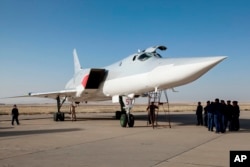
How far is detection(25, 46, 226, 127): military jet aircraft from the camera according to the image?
433 inches

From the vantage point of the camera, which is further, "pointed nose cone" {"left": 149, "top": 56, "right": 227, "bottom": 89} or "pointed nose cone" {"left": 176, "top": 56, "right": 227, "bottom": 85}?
"pointed nose cone" {"left": 149, "top": 56, "right": 227, "bottom": 89}

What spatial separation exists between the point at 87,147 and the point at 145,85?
5.60m

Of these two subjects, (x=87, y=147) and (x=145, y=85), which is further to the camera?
(x=145, y=85)

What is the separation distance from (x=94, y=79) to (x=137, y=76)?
4701 millimetres

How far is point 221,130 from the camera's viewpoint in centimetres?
1178

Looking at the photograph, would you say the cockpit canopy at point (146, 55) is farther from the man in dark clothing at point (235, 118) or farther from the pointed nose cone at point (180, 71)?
the man in dark clothing at point (235, 118)

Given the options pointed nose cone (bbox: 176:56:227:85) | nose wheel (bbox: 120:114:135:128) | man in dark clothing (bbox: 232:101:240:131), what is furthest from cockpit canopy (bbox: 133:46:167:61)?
man in dark clothing (bbox: 232:101:240:131)

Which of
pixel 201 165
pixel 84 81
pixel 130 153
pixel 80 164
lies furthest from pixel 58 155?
pixel 84 81

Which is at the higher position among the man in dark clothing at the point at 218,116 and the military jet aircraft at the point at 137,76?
the military jet aircraft at the point at 137,76

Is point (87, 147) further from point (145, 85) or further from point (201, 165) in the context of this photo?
point (145, 85)

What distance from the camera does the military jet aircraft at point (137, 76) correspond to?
1100 centimetres

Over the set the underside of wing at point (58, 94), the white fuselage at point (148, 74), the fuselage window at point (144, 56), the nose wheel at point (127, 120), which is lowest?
the nose wheel at point (127, 120)

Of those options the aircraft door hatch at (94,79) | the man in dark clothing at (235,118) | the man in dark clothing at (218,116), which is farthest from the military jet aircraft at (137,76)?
the man in dark clothing at (235,118)

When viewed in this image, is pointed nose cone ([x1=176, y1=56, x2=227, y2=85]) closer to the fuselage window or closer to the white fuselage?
the white fuselage
